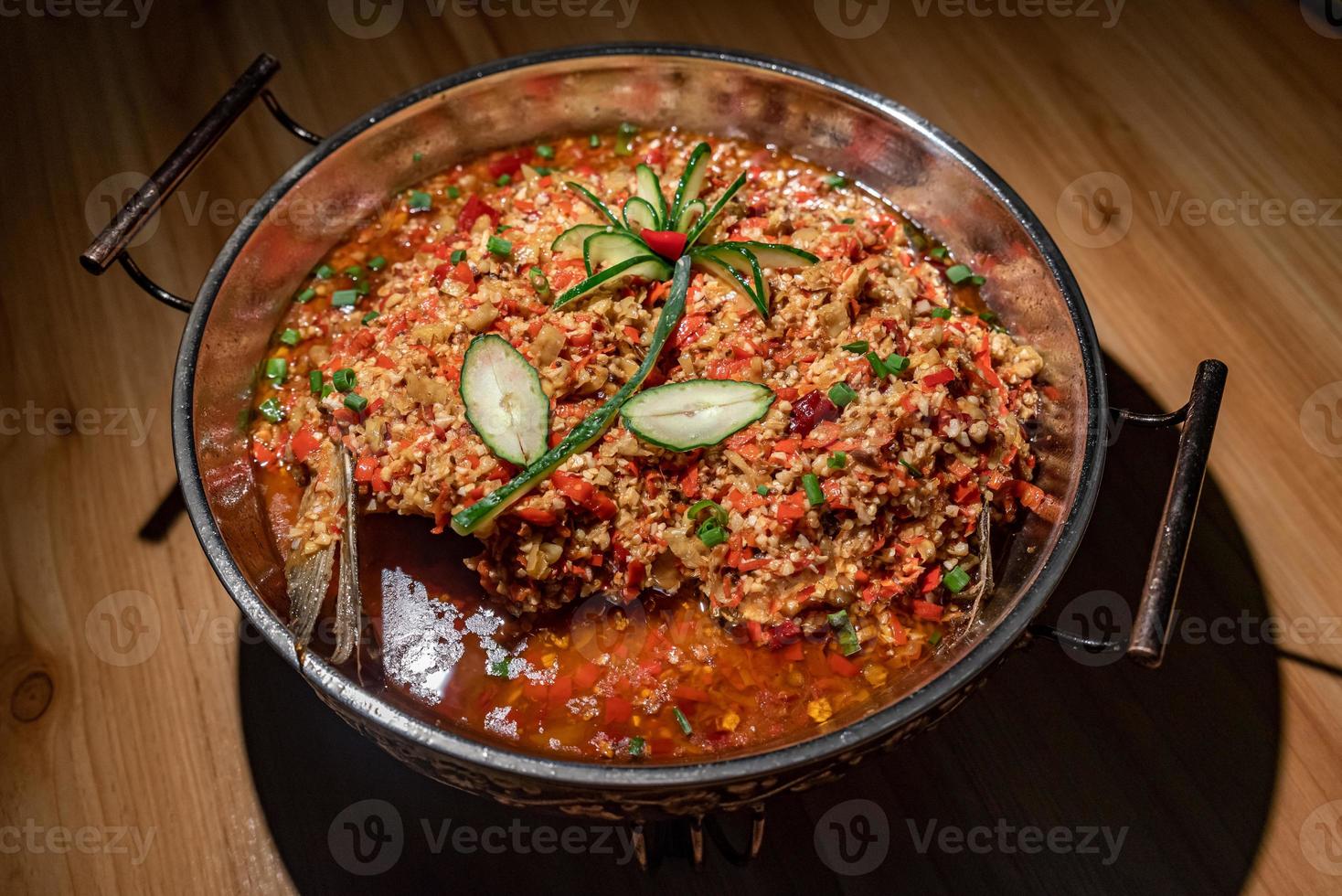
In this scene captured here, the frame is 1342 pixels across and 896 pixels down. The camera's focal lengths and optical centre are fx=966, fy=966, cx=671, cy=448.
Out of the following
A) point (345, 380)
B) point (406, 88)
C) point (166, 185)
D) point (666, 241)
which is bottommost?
point (345, 380)

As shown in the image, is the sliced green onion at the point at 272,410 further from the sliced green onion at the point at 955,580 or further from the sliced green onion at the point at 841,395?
the sliced green onion at the point at 955,580

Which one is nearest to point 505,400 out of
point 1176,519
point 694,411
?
point 694,411

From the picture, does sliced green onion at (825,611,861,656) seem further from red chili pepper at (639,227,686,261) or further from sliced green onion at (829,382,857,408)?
red chili pepper at (639,227,686,261)

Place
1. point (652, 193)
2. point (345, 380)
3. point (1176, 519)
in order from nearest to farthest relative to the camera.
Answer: point (1176, 519) < point (345, 380) < point (652, 193)

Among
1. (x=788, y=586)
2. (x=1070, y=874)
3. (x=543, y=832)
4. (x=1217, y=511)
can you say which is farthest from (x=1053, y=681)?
(x=543, y=832)

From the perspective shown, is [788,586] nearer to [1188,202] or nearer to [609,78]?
[609,78]

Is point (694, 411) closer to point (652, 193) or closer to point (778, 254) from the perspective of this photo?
point (778, 254)

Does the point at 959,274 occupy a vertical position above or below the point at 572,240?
below

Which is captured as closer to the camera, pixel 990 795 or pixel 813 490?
pixel 813 490
